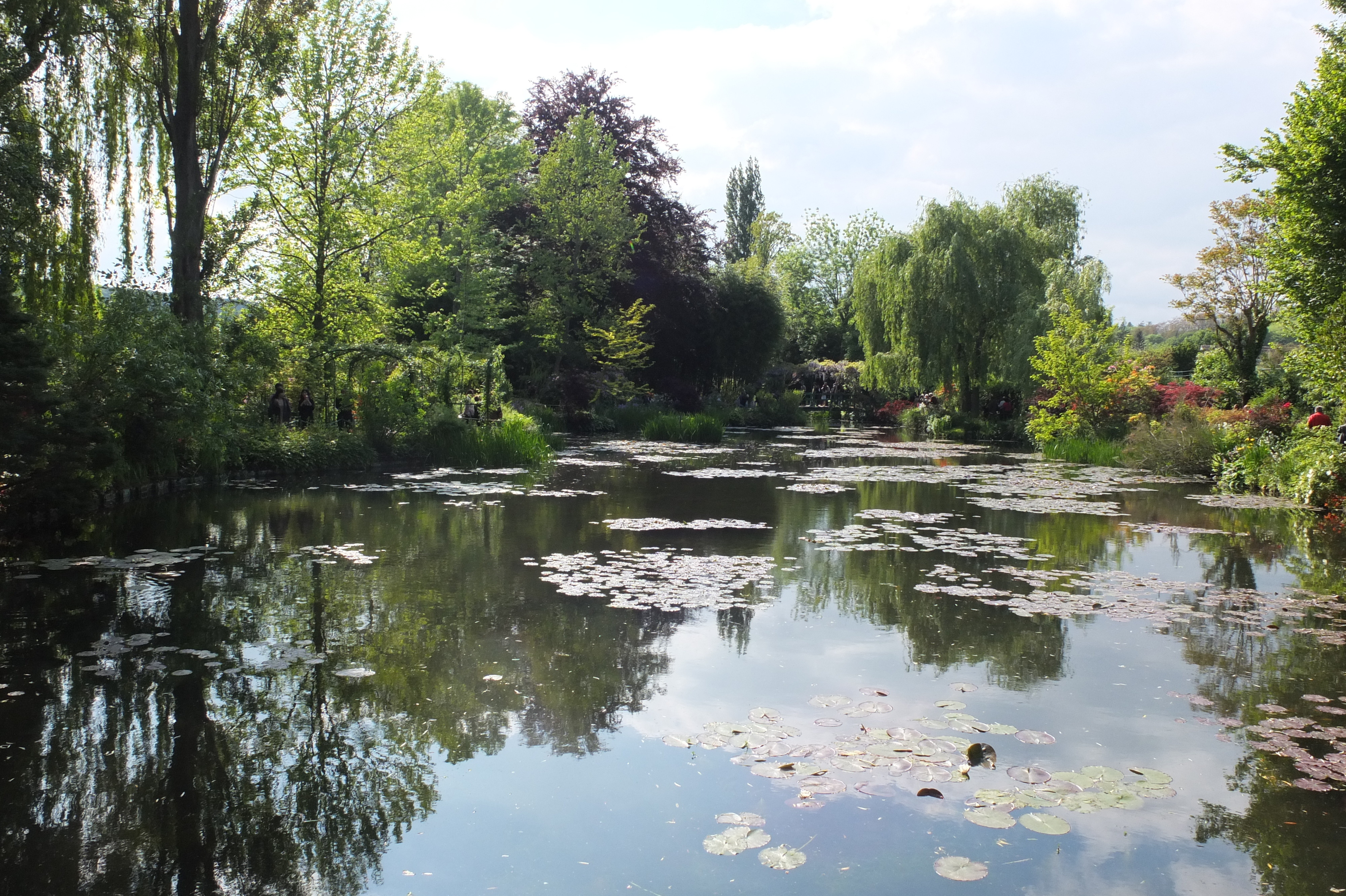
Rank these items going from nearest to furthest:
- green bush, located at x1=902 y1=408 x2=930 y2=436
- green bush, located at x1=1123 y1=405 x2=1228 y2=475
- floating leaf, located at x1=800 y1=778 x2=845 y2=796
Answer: floating leaf, located at x1=800 y1=778 x2=845 y2=796 < green bush, located at x1=1123 y1=405 x2=1228 y2=475 < green bush, located at x1=902 y1=408 x2=930 y2=436

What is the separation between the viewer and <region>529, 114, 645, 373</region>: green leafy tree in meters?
27.8

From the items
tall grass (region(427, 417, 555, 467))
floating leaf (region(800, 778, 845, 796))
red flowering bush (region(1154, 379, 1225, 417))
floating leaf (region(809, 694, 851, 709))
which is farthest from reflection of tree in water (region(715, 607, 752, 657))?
red flowering bush (region(1154, 379, 1225, 417))

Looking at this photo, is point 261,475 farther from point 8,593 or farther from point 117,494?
point 8,593

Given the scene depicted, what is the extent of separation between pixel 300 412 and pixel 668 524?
32.3 feet

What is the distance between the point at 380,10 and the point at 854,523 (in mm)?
15392

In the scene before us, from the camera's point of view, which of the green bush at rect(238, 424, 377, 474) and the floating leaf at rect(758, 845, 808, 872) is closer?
the floating leaf at rect(758, 845, 808, 872)

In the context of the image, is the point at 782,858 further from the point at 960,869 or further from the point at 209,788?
the point at 209,788

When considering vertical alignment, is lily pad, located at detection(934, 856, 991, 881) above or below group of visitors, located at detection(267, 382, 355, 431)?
below

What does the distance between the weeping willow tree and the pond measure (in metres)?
17.5

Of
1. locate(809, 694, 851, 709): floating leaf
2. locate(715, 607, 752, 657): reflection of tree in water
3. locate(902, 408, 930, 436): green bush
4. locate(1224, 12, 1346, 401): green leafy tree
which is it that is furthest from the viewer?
locate(902, 408, 930, 436): green bush

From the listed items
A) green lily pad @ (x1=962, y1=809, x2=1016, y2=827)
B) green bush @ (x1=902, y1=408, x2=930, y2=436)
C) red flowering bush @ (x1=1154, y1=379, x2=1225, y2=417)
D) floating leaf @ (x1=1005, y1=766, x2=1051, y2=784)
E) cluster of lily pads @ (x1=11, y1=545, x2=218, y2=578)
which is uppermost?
red flowering bush @ (x1=1154, y1=379, x2=1225, y2=417)

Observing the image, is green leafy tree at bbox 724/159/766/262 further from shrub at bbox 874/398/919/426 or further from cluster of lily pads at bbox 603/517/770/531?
cluster of lily pads at bbox 603/517/770/531

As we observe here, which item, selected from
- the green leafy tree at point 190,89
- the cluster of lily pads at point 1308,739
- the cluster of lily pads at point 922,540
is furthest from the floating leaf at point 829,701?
the green leafy tree at point 190,89

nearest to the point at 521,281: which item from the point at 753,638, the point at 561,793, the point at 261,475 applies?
the point at 261,475
